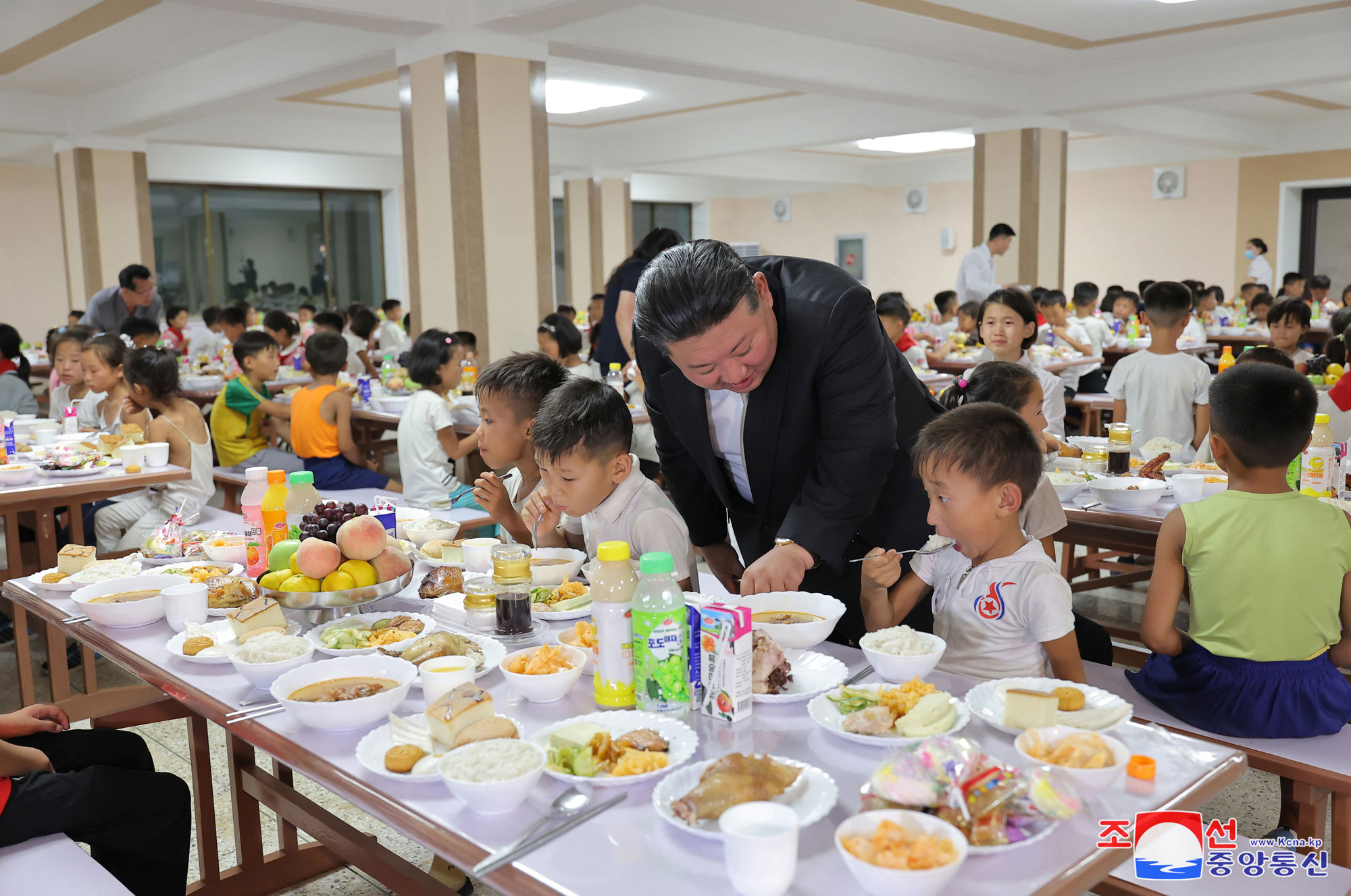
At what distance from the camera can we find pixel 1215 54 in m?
8.55

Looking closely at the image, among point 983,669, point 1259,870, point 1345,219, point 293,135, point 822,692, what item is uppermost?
point 293,135

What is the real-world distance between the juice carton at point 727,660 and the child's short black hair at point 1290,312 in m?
4.45

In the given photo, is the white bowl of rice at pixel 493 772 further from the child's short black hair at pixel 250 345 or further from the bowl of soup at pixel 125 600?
the child's short black hair at pixel 250 345

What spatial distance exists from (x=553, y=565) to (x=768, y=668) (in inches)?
28.9

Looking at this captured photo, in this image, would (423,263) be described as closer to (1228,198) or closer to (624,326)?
(624,326)

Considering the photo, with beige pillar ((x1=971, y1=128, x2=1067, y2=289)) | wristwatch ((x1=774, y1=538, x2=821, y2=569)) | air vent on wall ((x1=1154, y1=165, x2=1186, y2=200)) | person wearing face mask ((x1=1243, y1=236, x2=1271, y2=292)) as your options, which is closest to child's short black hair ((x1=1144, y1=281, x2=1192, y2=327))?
wristwatch ((x1=774, y1=538, x2=821, y2=569))

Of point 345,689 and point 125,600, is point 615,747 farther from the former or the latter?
point 125,600

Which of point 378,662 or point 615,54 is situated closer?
point 378,662

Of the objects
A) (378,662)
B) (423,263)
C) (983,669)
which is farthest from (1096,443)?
(423,263)

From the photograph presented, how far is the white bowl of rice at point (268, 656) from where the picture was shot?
1595mm

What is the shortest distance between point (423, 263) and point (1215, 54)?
21.5 feet

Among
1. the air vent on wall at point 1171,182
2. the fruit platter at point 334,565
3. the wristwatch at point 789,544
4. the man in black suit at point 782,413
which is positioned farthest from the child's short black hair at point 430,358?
the air vent on wall at point 1171,182

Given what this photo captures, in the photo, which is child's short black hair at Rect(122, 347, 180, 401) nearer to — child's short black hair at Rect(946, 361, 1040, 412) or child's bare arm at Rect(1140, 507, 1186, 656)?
child's short black hair at Rect(946, 361, 1040, 412)

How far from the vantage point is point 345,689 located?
1.50 meters
